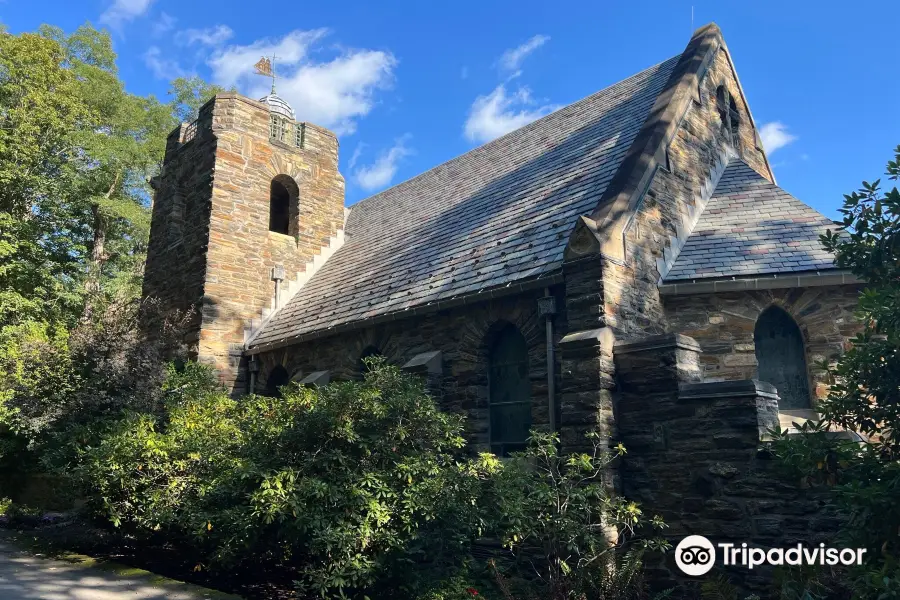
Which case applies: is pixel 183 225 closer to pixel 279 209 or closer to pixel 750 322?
pixel 279 209

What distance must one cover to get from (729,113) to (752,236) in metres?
4.53

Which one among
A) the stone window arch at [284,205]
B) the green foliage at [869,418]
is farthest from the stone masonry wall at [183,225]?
the green foliage at [869,418]

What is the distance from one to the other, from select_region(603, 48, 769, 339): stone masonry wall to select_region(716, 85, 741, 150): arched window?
0.45 ft

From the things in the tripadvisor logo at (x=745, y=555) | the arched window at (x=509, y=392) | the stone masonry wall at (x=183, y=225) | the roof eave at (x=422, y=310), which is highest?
the stone masonry wall at (x=183, y=225)

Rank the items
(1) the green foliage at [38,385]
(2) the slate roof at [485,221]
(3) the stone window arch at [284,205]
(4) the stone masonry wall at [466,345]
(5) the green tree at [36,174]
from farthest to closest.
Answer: (5) the green tree at [36,174], (3) the stone window arch at [284,205], (1) the green foliage at [38,385], (2) the slate roof at [485,221], (4) the stone masonry wall at [466,345]

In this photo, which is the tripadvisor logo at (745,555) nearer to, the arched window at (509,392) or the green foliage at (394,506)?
the green foliage at (394,506)

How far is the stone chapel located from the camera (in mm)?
8555

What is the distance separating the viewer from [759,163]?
15.7 m

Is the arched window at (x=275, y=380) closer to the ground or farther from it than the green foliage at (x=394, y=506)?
farther from it

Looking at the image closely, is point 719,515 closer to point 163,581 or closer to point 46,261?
point 163,581

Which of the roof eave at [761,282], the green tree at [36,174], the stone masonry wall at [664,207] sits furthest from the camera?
the green tree at [36,174]

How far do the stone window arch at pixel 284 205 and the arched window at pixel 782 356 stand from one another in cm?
1273

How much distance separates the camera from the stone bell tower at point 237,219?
16438 mm

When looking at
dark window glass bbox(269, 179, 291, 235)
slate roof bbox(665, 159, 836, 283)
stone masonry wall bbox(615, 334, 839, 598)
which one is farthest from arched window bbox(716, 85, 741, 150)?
dark window glass bbox(269, 179, 291, 235)
